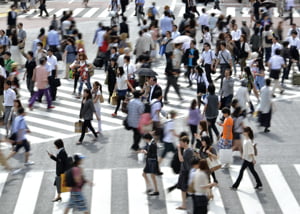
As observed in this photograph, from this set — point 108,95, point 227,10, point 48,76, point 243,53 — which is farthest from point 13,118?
point 227,10

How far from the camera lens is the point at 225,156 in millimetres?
19906

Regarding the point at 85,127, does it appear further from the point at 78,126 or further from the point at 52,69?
the point at 52,69

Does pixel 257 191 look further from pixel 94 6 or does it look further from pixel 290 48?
pixel 94 6

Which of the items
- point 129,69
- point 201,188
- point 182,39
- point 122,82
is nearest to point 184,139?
point 201,188

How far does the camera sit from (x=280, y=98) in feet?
88.0

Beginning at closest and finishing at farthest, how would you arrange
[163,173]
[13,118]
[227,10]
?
[163,173] < [13,118] < [227,10]

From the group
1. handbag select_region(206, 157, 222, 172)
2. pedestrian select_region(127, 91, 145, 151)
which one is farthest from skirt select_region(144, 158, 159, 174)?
pedestrian select_region(127, 91, 145, 151)

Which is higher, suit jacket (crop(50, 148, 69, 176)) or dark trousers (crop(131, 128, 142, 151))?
suit jacket (crop(50, 148, 69, 176))

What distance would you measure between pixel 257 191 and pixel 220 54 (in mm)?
8904

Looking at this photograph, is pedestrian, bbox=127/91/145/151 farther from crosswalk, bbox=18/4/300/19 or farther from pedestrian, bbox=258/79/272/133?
crosswalk, bbox=18/4/300/19

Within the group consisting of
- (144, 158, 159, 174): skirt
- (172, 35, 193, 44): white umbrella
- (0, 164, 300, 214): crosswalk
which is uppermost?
(172, 35, 193, 44): white umbrella

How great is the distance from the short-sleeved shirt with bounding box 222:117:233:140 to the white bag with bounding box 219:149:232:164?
0.32m

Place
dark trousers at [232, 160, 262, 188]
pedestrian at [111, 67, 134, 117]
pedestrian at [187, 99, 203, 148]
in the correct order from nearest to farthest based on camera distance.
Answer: dark trousers at [232, 160, 262, 188]
pedestrian at [187, 99, 203, 148]
pedestrian at [111, 67, 134, 117]

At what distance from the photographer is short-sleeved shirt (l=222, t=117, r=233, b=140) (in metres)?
19.8
